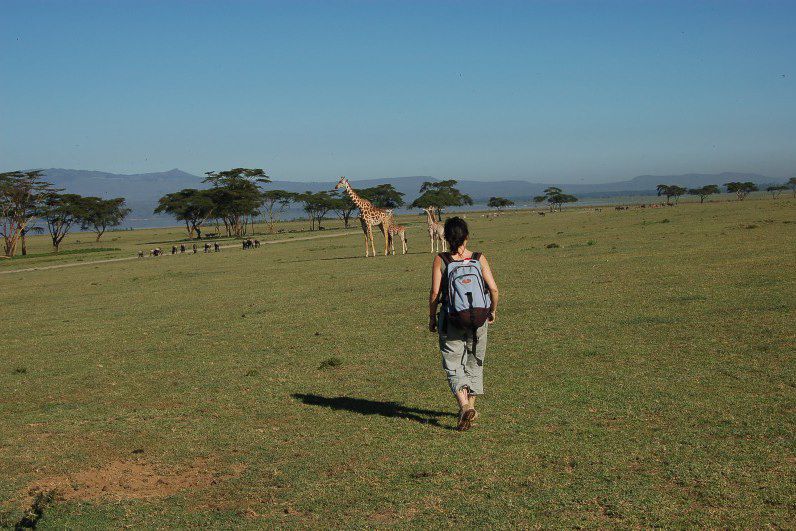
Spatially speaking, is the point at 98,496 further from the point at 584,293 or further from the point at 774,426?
the point at 584,293

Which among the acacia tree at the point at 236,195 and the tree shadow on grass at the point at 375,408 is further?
the acacia tree at the point at 236,195

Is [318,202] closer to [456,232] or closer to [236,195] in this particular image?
[236,195]

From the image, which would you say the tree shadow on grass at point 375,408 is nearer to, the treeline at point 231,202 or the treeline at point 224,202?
the treeline at point 231,202

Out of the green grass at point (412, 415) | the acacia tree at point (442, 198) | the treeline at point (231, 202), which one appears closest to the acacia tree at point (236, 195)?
the treeline at point (231, 202)

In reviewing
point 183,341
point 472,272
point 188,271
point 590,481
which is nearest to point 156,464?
point 472,272

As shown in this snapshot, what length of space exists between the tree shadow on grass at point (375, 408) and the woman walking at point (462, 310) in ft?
1.79

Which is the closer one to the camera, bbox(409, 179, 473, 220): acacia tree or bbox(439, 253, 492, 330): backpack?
bbox(439, 253, 492, 330): backpack

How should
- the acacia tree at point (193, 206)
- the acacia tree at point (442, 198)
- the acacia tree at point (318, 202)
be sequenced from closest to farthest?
the acacia tree at point (193, 206)
the acacia tree at point (318, 202)
the acacia tree at point (442, 198)

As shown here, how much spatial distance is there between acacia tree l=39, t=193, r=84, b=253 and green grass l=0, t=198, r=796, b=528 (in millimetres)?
60629

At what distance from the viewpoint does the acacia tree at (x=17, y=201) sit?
224 ft

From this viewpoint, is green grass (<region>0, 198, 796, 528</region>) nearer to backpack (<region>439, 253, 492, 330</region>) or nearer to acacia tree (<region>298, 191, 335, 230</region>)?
backpack (<region>439, 253, 492, 330</region>)

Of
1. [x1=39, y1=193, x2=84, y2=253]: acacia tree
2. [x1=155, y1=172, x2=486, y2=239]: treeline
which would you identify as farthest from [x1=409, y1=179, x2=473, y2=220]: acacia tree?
[x1=39, y1=193, x2=84, y2=253]: acacia tree

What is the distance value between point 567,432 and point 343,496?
2.54 m

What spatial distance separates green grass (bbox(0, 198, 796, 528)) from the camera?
244 inches
